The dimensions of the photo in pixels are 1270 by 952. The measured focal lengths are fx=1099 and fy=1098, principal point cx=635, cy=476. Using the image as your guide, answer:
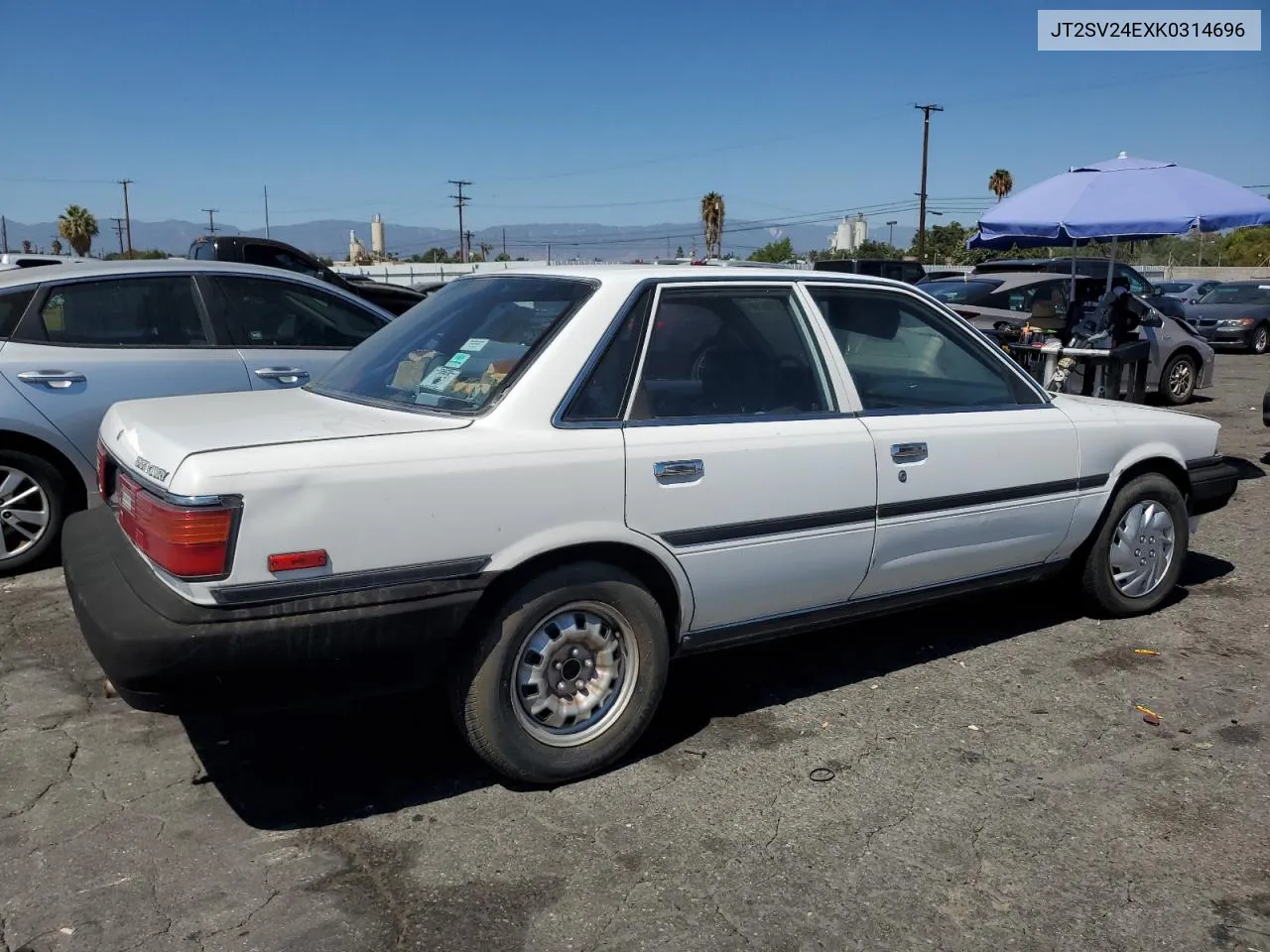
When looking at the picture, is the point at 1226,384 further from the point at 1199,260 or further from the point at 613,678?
the point at 1199,260

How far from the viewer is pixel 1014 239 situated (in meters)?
9.35

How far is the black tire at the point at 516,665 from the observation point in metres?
3.31

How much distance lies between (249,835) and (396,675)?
0.66 m

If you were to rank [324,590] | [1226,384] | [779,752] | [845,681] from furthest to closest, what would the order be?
[1226,384]
[845,681]
[779,752]
[324,590]

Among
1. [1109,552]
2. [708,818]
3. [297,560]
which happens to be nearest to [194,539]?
[297,560]

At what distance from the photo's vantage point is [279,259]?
40.9 feet

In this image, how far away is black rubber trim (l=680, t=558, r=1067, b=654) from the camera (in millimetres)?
3824

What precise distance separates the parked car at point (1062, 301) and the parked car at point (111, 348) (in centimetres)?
844

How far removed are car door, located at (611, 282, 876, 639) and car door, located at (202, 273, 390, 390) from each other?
2.89m

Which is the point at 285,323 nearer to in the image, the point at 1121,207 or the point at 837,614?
the point at 837,614

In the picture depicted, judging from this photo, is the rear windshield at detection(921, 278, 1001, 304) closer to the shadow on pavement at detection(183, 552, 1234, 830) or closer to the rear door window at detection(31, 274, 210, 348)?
the shadow on pavement at detection(183, 552, 1234, 830)

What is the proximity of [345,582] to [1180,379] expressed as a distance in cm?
1258

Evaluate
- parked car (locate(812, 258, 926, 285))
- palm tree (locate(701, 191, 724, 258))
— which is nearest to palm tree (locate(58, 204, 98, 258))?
palm tree (locate(701, 191, 724, 258))

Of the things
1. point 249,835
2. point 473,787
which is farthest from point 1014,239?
point 249,835
